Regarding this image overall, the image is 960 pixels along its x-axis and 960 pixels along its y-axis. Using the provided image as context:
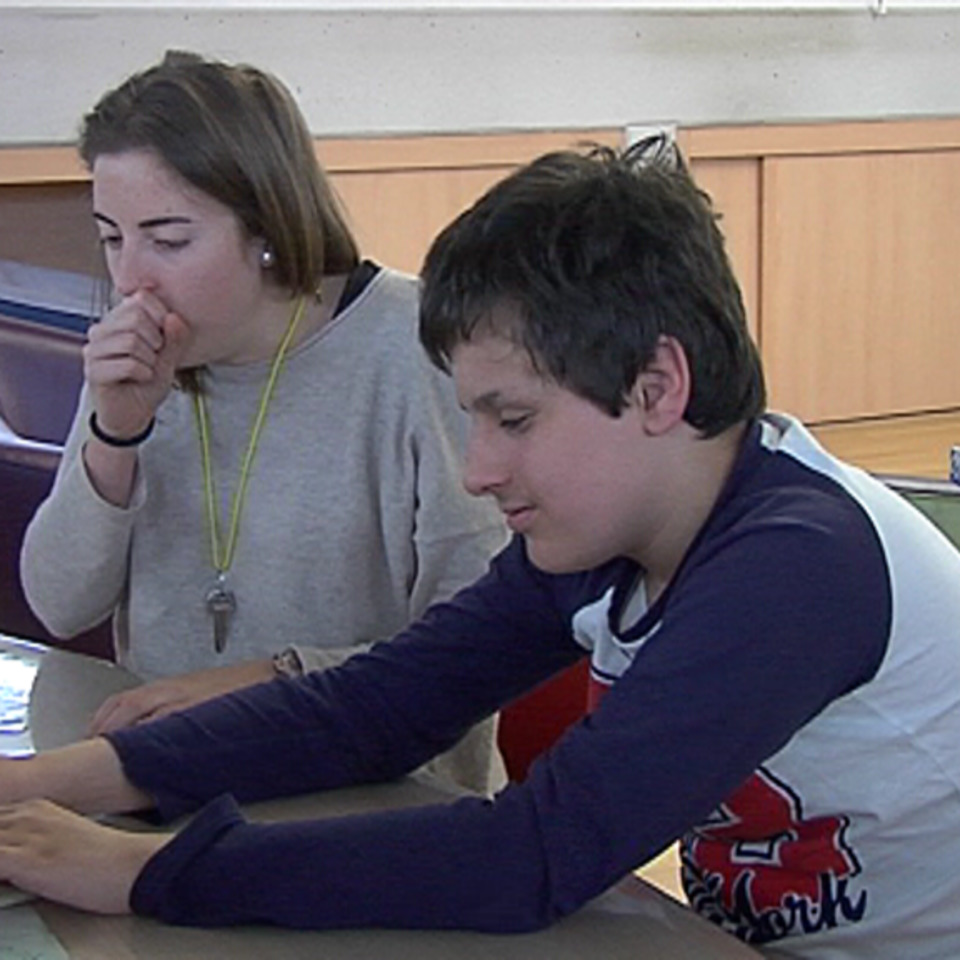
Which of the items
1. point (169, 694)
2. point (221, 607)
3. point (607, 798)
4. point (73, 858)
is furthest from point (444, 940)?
point (221, 607)

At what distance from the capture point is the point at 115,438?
5.45 ft

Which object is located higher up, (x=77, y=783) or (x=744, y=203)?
(x=744, y=203)

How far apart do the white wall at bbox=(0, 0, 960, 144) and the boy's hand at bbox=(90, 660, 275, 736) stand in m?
3.73

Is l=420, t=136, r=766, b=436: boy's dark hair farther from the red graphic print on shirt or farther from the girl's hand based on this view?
the girl's hand

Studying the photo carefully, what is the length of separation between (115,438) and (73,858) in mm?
587

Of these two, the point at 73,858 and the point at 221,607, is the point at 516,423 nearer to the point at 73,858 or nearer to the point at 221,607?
the point at 73,858

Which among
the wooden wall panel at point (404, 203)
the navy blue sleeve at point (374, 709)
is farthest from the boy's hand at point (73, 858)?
the wooden wall panel at point (404, 203)

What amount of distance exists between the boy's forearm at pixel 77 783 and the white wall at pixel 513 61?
3890 millimetres

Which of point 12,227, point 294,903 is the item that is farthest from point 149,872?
point 12,227

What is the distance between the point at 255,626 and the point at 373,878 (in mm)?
644

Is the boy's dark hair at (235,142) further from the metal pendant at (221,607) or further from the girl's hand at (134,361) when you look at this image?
the metal pendant at (221,607)

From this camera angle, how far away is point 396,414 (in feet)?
5.68

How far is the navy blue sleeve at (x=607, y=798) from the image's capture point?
1075 mm

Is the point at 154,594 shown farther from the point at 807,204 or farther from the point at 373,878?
the point at 807,204
